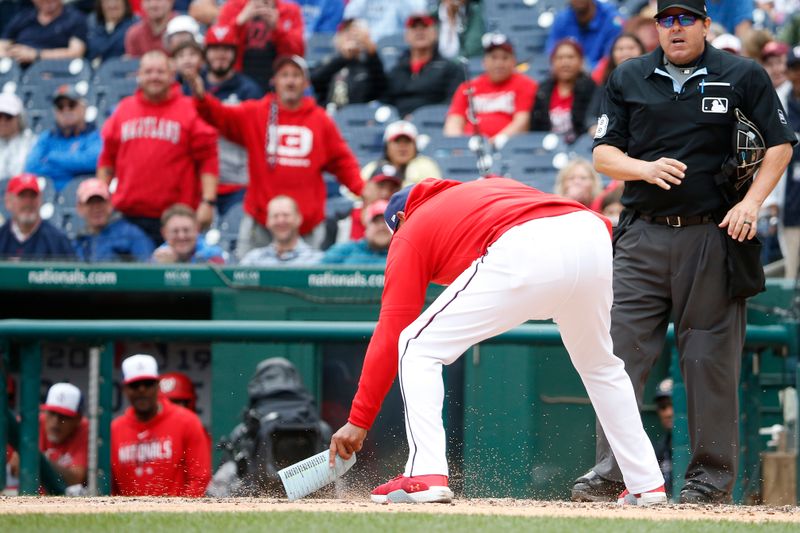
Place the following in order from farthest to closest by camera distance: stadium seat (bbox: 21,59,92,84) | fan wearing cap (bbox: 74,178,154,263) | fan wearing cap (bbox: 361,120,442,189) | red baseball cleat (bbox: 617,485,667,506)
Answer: stadium seat (bbox: 21,59,92,84) < fan wearing cap (bbox: 361,120,442,189) < fan wearing cap (bbox: 74,178,154,263) < red baseball cleat (bbox: 617,485,667,506)

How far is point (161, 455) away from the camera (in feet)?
20.0

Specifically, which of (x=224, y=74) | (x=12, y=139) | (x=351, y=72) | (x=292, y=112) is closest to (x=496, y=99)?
(x=351, y=72)

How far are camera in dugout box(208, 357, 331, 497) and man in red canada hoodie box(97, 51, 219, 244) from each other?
280cm

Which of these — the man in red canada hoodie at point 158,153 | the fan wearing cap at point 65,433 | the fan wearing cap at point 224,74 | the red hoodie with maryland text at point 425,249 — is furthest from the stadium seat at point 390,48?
the red hoodie with maryland text at point 425,249

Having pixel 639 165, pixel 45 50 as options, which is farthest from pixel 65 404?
pixel 45 50

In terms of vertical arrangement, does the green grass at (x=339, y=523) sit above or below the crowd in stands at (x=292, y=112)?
below

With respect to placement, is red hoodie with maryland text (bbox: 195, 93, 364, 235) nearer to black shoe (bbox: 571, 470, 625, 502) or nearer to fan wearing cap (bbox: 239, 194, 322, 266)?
fan wearing cap (bbox: 239, 194, 322, 266)

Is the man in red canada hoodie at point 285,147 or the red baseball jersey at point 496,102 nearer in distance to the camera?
the man in red canada hoodie at point 285,147

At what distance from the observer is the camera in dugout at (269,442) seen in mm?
5875

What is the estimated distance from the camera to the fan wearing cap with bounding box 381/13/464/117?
10109 mm

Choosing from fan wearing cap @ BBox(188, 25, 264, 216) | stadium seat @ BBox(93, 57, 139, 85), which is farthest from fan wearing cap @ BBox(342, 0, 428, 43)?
stadium seat @ BBox(93, 57, 139, 85)

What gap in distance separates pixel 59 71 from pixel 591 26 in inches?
178

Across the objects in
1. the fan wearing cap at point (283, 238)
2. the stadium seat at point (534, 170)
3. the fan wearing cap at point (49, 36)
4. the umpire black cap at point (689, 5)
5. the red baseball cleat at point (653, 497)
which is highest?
the fan wearing cap at point (49, 36)

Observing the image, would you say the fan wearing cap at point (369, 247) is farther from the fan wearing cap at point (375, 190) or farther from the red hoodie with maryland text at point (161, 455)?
the red hoodie with maryland text at point (161, 455)
